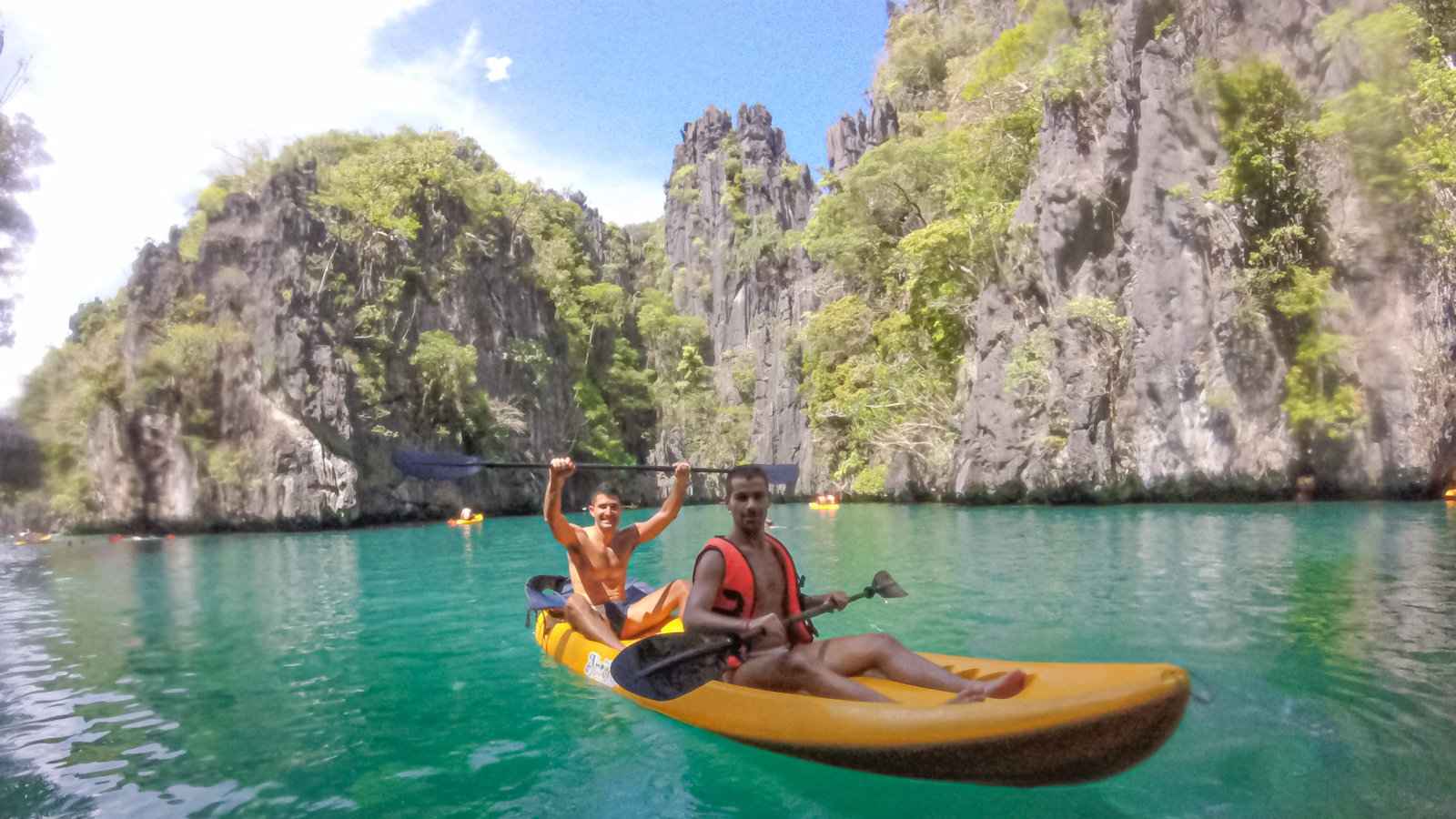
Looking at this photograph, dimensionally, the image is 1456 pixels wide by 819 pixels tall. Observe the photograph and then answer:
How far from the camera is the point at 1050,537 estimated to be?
13.9 m

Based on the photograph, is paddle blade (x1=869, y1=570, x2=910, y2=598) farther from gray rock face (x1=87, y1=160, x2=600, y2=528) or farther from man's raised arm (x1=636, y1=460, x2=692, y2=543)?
gray rock face (x1=87, y1=160, x2=600, y2=528)

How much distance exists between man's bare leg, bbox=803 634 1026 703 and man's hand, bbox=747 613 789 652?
134mm

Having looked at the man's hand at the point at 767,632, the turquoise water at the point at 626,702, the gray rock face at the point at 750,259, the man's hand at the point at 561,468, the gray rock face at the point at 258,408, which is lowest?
the turquoise water at the point at 626,702

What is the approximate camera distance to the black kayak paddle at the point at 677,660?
4.24 meters

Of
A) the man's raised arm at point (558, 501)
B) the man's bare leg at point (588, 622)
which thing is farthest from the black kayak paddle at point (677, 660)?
the man's raised arm at point (558, 501)

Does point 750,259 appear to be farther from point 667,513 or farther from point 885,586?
point 885,586

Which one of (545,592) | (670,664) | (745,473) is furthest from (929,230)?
(670,664)

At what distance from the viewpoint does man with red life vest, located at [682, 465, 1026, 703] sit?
3.96 metres

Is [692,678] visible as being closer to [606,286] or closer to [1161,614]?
[1161,614]

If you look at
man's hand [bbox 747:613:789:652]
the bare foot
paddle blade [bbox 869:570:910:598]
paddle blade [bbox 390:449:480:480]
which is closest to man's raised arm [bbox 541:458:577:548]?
paddle blade [bbox 390:449:480:480]

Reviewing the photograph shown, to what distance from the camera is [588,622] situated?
6023 millimetres

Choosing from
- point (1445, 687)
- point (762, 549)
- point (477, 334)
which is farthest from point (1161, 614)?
point (477, 334)

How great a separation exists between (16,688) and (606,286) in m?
37.0

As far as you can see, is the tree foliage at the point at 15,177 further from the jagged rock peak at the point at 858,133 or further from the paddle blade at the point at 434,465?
the jagged rock peak at the point at 858,133
